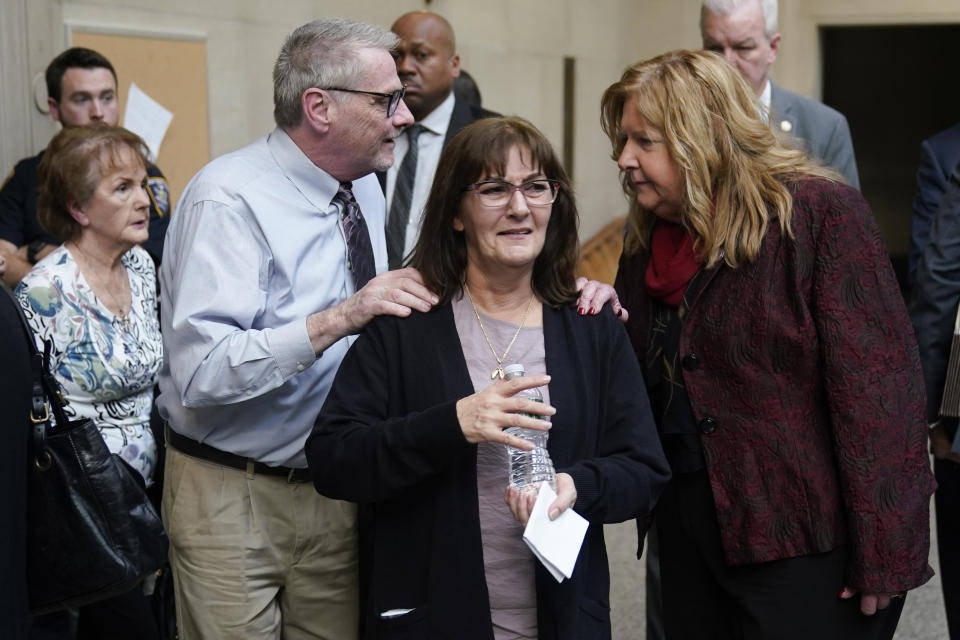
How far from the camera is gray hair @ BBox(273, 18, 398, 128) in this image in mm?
2719

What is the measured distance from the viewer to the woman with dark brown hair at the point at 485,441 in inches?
89.4

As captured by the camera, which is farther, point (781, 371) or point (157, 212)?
point (157, 212)

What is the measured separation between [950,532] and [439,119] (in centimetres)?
270

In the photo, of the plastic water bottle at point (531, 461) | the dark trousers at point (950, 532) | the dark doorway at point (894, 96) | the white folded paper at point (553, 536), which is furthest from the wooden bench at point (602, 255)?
the white folded paper at point (553, 536)

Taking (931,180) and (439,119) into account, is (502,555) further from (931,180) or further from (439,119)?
(439,119)

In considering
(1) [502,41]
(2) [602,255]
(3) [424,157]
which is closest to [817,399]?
(3) [424,157]

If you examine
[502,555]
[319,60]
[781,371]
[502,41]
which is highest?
[502,41]

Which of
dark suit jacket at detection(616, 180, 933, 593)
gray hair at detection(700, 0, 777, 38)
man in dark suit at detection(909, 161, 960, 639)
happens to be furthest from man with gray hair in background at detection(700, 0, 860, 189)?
dark suit jacket at detection(616, 180, 933, 593)

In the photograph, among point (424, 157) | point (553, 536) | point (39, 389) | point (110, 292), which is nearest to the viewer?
point (39, 389)

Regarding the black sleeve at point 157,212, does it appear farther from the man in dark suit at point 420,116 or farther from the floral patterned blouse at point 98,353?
the man in dark suit at point 420,116

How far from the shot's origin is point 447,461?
221 centimetres

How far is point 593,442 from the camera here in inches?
94.3

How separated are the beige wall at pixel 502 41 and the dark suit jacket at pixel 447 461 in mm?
2802

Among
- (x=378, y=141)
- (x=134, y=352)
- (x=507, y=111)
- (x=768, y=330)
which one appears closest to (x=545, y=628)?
(x=768, y=330)
